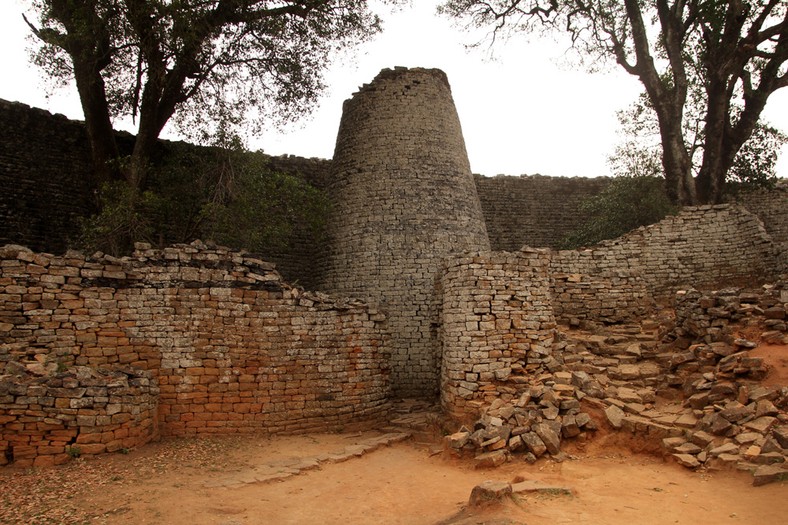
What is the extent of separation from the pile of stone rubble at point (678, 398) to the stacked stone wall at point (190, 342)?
97.5 inches

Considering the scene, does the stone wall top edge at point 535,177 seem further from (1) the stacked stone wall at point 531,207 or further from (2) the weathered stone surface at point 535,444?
(2) the weathered stone surface at point 535,444

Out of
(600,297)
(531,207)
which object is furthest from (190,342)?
(531,207)

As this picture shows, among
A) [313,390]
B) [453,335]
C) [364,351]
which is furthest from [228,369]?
[453,335]

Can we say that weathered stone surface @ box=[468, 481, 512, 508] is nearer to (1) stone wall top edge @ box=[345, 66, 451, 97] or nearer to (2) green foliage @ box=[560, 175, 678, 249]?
(1) stone wall top edge @ box=[345, 66, 451, 97]

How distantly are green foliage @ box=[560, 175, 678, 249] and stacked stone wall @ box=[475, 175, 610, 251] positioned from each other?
1.14m

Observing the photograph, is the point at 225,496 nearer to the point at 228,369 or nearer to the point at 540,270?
the point at 228,369

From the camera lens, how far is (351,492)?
6629mm

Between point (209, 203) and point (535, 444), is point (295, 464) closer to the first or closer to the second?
point (535, 444)

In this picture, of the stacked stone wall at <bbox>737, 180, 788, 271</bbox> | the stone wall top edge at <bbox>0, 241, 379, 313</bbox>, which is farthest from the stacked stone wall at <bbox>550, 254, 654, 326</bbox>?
A: the stacked stone wall at <bbox>737, 180, 788, 271</bbox>

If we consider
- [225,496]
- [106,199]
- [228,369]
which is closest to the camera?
[225,496]

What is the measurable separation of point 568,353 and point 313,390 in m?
3.97

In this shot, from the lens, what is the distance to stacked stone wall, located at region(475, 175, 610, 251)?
55.5 feet

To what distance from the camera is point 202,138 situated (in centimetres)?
1254

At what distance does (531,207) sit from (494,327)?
9.38 meters
